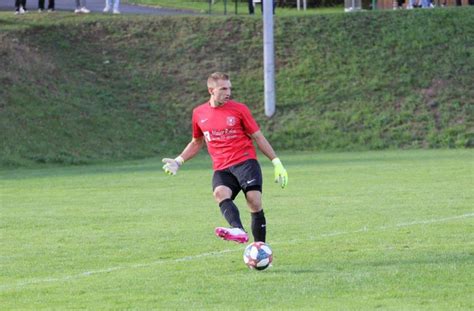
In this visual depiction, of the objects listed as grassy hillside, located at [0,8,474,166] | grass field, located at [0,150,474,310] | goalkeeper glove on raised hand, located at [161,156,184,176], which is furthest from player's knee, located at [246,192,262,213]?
grassy hillside, located at [0,8,474,166]

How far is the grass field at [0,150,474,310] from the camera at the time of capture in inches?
427

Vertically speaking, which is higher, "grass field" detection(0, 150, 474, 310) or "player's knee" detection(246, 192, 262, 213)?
"player's knee" detection(246, 192, 262, 213)

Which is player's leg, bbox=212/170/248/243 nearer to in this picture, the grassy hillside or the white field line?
the white field line

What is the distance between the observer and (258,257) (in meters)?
12.1

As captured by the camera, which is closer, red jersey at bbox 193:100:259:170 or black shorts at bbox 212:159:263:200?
black shorts at bbox 212:159:263:200

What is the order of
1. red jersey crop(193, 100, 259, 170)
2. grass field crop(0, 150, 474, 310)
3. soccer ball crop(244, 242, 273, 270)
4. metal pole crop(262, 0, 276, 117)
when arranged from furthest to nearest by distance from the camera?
metal pole crop(262, 0, 276, 117)
red jersey crop(193, 100, 259, 170)
soccer ball crop(244, 242, 273, 270)
grass field crop(0, 150, 474, 310)

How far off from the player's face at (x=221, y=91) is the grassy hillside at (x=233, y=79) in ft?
61.4

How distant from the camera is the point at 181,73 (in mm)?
38156

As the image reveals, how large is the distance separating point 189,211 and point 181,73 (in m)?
19.3

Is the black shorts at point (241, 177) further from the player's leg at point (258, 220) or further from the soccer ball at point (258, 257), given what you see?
the soccer ball at point (258, 257)

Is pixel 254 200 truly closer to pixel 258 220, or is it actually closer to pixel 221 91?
pixel 258 220

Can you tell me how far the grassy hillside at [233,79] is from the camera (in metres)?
33.7

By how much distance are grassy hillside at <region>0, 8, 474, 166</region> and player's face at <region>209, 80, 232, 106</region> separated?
18.7 meters

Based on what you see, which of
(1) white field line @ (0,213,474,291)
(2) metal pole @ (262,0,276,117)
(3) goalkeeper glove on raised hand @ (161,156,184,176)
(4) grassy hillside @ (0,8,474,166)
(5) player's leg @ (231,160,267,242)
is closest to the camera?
(1) white field line @ (0,213,474,291)
